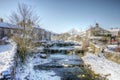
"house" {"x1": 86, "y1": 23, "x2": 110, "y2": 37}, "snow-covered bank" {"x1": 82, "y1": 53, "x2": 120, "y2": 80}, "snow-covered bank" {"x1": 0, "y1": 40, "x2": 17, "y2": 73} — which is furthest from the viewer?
"house" {"x1": 86, "y1": 23, "x2": 110, "y2": 37}

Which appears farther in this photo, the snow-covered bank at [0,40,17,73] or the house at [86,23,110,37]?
the house at [86,23,110,37]

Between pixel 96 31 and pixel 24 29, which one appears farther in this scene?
pixel 96 31

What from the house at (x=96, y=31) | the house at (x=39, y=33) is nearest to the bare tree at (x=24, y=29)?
the house at (x=39, y=33)

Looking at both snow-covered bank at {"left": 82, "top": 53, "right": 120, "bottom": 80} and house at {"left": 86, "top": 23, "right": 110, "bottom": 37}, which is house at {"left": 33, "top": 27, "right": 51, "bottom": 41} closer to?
snow-covered bank at {"left": 82, "top": 53, "right": 120, "bottom": 80}

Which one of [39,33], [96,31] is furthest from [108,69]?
[96,31]

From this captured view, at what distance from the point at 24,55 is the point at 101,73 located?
9.89 metres

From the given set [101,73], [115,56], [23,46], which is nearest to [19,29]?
[23,46]

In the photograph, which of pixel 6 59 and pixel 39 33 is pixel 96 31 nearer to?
pixel 39 33

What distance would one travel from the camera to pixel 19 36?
21016mm

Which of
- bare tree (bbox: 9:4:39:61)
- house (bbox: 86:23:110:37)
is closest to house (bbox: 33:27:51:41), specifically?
bare tree (bbox: 9:4:39:61)

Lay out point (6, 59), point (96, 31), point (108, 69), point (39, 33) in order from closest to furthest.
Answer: point (6, 59) < point (108, 69) < point (39, 33) < point (96, 31)

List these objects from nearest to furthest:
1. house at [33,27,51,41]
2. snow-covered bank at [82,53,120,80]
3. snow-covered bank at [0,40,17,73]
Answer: snow-covered bank at [0,40,17,73] → snow-covered bank at [82,53,120,80] → house at [33,27,51,41]

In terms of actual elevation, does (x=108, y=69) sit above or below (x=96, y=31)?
below

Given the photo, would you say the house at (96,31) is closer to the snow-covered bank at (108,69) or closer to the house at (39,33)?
the house at (39,33)
